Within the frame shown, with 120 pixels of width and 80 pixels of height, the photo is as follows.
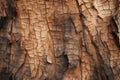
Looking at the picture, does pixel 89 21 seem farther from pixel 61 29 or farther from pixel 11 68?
pixel 11 68

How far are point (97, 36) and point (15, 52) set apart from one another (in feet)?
1.82

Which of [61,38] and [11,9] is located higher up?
[11,9]

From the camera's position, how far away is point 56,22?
201 cm

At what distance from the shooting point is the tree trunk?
6.53ft

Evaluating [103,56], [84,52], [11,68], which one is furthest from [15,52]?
[103,56]

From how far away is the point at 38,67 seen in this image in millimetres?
2045

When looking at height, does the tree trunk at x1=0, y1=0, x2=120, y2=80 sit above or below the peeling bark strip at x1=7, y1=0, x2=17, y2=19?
below

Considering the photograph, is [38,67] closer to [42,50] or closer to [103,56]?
[42,50]

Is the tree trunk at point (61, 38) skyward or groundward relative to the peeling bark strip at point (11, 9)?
groundward

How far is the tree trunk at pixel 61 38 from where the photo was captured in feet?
6.53

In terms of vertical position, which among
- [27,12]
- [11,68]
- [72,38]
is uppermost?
[27,12]

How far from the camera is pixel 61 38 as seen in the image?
6.63 feet

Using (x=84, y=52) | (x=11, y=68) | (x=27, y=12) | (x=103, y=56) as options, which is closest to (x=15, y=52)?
(x=11, y=68)

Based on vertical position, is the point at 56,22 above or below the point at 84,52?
above
